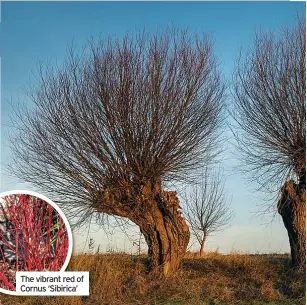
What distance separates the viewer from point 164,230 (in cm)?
1172

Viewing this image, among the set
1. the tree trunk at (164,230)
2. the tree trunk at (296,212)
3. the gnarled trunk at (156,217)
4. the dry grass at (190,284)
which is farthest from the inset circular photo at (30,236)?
the tree trunk at (296,212)

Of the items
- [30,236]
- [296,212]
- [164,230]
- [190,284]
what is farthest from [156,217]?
[296,212]

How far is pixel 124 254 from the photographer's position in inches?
498

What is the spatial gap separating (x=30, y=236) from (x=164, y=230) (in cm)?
298

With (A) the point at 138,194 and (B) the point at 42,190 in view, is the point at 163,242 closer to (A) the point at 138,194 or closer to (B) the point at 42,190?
(A) the point at 138,194

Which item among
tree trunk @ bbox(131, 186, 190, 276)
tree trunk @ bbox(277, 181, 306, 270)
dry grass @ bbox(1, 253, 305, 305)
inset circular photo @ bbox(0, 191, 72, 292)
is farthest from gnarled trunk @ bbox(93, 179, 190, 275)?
tree trunk @ bbox(277, 181, 306, 270)

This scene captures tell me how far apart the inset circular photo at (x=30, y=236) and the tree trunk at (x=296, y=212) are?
4864mm

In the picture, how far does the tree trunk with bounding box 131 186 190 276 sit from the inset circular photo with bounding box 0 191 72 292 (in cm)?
204

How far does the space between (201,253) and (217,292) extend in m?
3.41

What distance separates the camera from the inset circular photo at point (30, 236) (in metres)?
10.0

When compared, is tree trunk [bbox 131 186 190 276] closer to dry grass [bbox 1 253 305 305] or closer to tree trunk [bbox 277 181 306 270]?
dry grass [bbox 1 253 305 305]

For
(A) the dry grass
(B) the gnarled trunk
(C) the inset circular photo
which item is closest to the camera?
(C) the inset circular photo

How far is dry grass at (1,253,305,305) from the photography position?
10195 mm

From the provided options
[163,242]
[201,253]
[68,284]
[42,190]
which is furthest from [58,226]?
[201,253]
